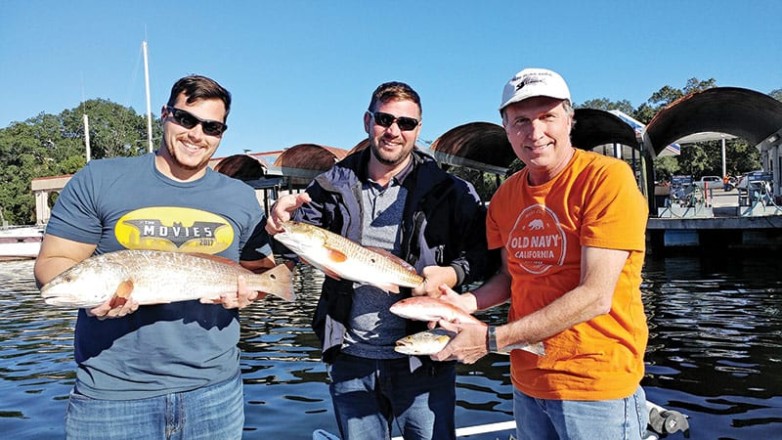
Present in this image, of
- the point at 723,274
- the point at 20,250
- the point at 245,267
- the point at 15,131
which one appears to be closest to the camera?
the point at 245,267

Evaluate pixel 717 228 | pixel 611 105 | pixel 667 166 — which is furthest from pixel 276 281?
pixel 611 105

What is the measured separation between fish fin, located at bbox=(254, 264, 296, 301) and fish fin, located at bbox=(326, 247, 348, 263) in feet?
1.19

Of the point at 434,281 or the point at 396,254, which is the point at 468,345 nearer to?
the point at 434,281

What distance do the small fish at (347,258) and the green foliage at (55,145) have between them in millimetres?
76316

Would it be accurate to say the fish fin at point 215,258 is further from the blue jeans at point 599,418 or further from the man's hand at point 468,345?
the blue jeans at point 599,418

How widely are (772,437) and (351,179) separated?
6557mm

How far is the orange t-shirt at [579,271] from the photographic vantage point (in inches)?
125

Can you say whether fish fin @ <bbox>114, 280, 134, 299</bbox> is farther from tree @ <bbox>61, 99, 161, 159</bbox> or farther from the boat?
tree @ <bbox>61, 99, 161, 159</bbox>

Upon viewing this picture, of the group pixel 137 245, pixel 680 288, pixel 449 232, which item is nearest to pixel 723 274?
pixel 680 288

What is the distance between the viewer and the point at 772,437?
7.18 meters

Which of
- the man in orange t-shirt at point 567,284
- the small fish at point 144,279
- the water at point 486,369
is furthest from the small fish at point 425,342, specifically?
the water at point 486,369

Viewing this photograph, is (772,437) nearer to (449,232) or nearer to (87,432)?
(449,232)

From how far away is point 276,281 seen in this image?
4.05m

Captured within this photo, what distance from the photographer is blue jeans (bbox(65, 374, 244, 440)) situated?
3.31 meters
